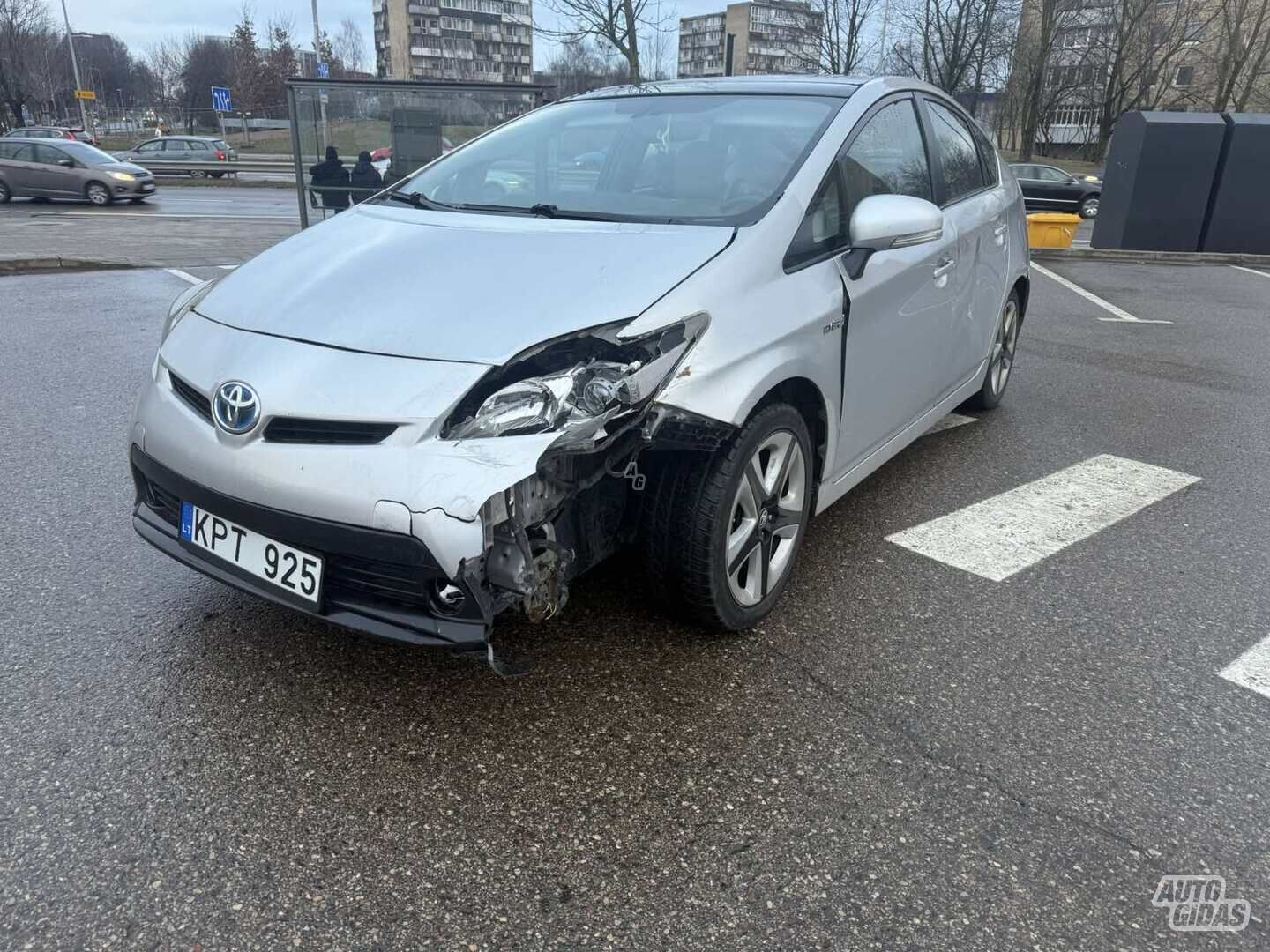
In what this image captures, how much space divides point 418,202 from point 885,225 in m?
1.72

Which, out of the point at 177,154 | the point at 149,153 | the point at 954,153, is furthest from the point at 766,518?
the point at 149,153

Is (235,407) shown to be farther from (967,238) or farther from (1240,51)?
(1240,51)

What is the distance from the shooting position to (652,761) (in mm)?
2311

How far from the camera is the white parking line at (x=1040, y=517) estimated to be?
3.47 m

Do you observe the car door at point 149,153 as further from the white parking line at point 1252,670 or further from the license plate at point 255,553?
the white parking line at point 1252,670

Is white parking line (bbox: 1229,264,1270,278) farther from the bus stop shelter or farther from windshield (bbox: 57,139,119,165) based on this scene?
windshield (bbox: 57,139,119,165)

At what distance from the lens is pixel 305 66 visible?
6531cm

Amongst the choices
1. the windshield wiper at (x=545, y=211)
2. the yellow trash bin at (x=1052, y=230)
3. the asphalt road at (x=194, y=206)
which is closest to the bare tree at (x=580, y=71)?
the asphalt road at (x=194, y=206)

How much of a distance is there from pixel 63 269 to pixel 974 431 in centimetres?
994

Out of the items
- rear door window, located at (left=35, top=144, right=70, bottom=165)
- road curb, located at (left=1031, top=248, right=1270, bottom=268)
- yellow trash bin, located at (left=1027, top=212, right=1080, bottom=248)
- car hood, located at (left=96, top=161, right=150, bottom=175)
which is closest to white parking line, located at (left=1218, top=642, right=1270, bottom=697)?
road curb, located at (left=1031, top=248, right=1270, bottom=268)

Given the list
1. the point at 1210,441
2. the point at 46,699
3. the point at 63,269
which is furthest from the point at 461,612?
the point at 63,269

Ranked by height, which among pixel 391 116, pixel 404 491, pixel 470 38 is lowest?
pixel 404 491

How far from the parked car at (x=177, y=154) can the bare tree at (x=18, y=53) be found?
25334mm

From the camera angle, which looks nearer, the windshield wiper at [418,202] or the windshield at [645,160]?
the windshield at [645,160]
